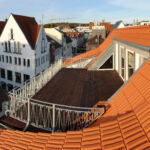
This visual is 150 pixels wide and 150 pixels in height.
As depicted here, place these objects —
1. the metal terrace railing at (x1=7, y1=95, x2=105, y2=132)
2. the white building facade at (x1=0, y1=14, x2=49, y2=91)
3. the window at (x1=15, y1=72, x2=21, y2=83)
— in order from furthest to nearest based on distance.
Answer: the window at (x1=15, y1=72, x2=21, y2=83), the white building facade at (x1=0, y1=14, x2=49, y2=91), the metal terrace railing at (x1=7, y1=95, x2=105, y2=132)

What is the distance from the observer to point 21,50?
102ft

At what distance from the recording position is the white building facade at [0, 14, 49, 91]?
30547 millimetres

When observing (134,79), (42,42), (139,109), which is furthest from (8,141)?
(42,42)

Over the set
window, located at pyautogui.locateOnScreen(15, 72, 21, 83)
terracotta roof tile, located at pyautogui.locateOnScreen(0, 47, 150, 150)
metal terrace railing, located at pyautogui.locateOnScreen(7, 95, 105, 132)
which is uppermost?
terracotta roof tile, located at pyautogui.locateOnScreen(0, 47, 150, 150)

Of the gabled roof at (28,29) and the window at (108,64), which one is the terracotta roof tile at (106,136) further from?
the gabled roof at (28,29)

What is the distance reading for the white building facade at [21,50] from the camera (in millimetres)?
30547

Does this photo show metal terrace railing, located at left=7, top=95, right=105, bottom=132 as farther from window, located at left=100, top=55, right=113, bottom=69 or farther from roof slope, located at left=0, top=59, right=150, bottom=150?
window, located at left=100, top=55, right=113, bottom=69

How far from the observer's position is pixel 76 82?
11836 mm

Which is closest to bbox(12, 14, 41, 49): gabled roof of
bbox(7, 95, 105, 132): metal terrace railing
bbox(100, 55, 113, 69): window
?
bbox(100, 55, 113, 69): window

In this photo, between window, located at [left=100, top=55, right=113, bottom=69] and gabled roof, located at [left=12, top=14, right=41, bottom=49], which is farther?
gabled roof, located at [left=12, top=14, right=41, bottom=49]

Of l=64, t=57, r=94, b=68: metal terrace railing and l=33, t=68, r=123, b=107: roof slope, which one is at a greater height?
l=64, t=57, r=94, b=68: metal terrace railing

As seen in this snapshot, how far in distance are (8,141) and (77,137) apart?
1585 millimetres

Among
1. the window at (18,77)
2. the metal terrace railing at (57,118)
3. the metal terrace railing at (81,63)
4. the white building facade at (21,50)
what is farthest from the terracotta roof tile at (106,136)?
the window at (18,77)

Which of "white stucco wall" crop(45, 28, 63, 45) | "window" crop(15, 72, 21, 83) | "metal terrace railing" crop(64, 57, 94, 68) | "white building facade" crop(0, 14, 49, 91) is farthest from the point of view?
"white stucco wall" crop(45, 28, 63, 45)
